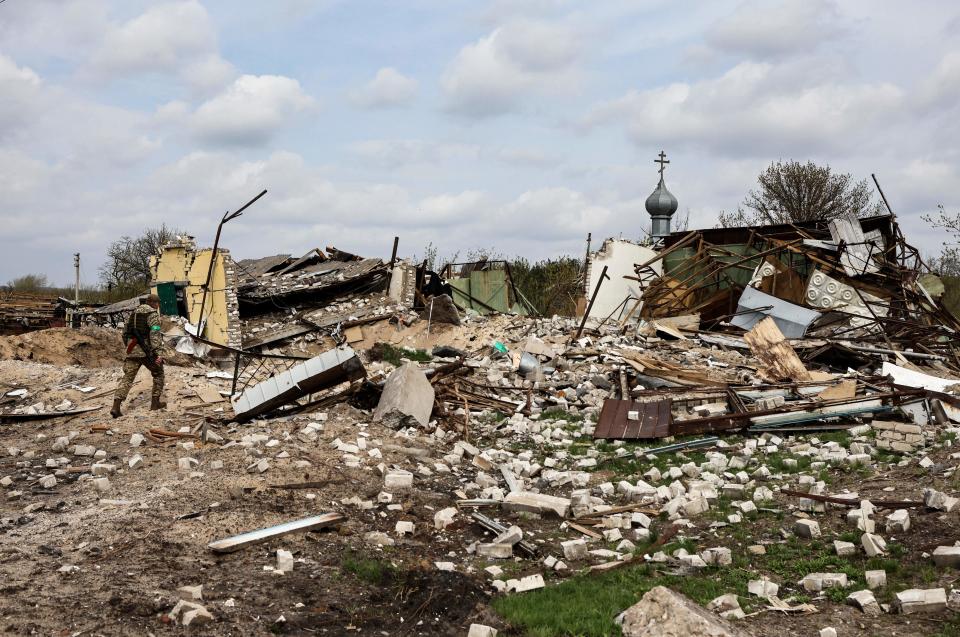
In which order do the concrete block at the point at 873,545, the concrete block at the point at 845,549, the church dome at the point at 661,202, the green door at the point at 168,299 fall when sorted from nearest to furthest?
the concrete block at the point at 873,545 → the concrete block at the point at 845,549 → the green door at the point at 168,299 → the church dome at the point at 661,202

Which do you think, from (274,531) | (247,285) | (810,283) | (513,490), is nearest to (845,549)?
(513,490)

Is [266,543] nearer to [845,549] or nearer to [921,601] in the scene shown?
[845,549]

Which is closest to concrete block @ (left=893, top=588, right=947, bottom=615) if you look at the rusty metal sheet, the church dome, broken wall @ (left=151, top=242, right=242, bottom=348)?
the rusty metal sheet

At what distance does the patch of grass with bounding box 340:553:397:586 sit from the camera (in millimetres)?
5858

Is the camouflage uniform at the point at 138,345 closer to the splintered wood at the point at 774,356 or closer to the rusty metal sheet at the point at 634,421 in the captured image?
the rusty metal sheet at the point at 634,421

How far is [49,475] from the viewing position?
8.47 meters

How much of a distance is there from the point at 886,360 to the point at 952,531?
1027 cm

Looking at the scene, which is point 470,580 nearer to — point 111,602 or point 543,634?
point 543,634

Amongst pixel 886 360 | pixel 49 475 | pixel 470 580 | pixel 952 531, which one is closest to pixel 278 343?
pixel 49 475

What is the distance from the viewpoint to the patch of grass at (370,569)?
231 inches

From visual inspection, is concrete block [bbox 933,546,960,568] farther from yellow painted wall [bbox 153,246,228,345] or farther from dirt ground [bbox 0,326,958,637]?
yellow painted wall [bbox 153,246,228,345]

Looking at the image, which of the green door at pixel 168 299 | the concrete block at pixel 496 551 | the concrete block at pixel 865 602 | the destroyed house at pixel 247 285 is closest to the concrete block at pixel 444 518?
the concrete block at pixel 496 551

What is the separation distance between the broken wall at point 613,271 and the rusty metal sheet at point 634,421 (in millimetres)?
10771

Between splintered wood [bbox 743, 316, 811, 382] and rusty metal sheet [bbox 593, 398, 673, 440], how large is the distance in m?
2.96
